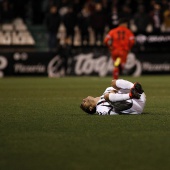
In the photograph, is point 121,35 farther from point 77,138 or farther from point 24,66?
point 77,138

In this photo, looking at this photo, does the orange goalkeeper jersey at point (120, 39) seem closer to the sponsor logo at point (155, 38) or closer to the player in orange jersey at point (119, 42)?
the player in orange jersey at point (119, 42)

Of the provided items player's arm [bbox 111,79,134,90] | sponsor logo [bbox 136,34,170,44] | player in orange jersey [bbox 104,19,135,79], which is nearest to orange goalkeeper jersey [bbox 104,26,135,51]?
player in orange jersey [bbox 104,19,135,79]

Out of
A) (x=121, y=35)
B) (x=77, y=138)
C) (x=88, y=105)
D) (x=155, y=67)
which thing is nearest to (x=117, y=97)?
(x=88, y=105)

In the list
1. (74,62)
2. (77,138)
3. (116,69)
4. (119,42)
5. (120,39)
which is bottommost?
(74,62)

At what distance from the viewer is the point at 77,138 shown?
9031 millimetres

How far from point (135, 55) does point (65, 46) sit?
287cm

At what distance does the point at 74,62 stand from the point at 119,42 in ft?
17.0

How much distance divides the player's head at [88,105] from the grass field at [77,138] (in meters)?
0.13

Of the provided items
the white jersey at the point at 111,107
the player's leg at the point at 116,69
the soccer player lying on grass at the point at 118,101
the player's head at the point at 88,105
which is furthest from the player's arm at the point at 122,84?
the player's leg at the point at 116,69

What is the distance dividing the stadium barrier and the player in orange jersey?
4459mm

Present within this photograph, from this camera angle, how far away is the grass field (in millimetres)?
7184

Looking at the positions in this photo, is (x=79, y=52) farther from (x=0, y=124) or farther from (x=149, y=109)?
(x=0, y=124)

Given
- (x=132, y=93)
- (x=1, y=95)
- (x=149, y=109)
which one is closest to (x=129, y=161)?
(x=132, y=93)

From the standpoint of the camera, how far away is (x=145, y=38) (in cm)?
2877
